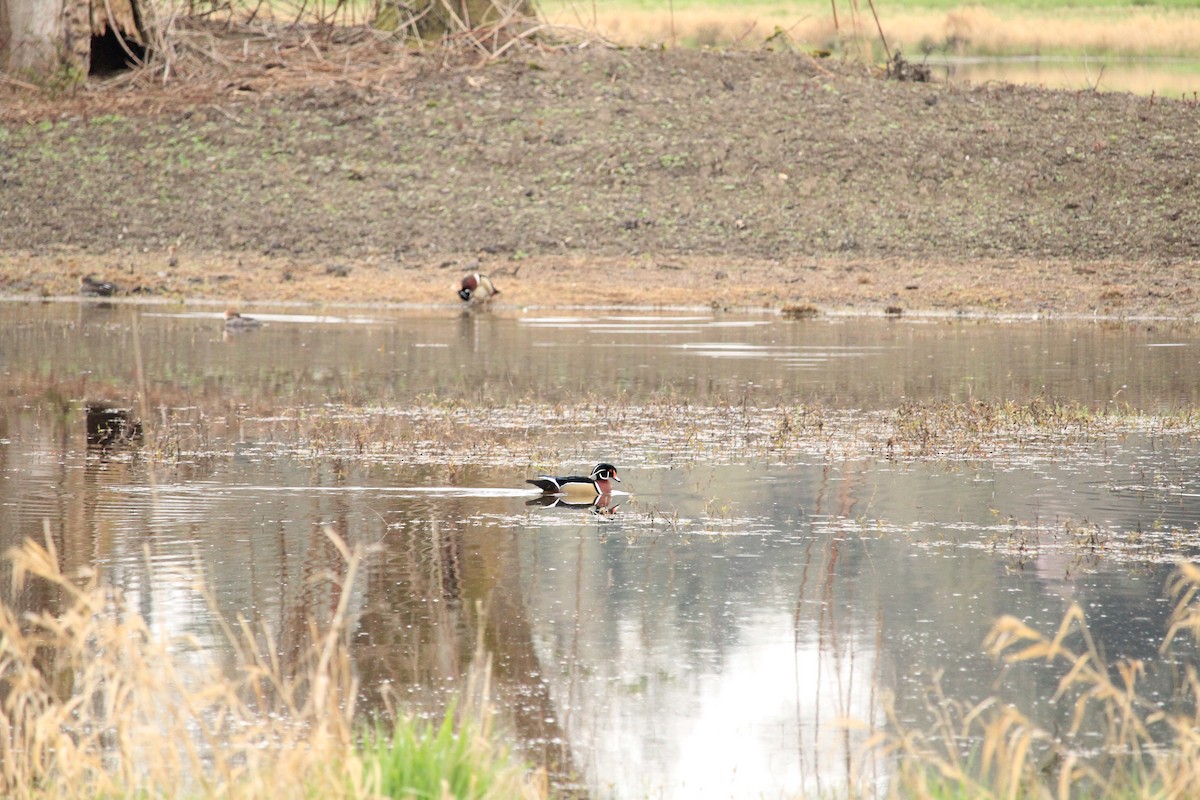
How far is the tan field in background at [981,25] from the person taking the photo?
4631 centimetres

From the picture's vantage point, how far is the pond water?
6477mm

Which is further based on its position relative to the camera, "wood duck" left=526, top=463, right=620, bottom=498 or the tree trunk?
the tree trunk

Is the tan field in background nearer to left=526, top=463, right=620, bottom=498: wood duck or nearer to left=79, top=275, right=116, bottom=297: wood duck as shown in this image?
left=79, top=275, right=116, bottom=297: wood duck

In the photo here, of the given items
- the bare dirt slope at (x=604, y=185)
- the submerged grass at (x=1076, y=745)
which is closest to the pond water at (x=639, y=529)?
the submerged grass at (x=1076, y=745)

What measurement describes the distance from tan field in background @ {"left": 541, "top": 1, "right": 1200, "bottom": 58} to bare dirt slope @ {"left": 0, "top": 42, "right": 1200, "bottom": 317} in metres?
11.6

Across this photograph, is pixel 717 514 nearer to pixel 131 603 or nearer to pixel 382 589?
pixel 382 589

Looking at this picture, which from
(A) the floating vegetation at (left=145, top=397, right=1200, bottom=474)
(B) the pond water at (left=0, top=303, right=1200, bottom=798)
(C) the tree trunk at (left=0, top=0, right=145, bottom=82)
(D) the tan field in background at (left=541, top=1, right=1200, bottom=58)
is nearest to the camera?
(B) the pond water at (left=0, top=303, right=1200, bottom=798)

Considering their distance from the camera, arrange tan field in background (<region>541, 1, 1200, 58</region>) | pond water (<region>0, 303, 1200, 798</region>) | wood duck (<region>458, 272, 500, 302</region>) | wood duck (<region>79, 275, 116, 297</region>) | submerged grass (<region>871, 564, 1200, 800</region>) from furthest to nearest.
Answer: tan field in background (<region>541, 1, 1200, 58</region>) < wood duck (<region>79, 275, 116, 297</region>) < wood duck (<region>458, 272, 500, 302</region>) < pond water (<region>0, 303, 1200, 798</region>) < submerged grass (<region>871, 564, 1200, 800</region>)

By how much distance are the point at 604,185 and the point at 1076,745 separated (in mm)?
24307

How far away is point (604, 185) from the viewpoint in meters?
29.8

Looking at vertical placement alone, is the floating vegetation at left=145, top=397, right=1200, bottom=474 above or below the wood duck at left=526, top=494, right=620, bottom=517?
above

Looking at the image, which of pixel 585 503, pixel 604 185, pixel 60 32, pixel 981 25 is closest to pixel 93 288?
pixel 604 185

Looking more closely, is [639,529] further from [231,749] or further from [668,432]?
[231,749]

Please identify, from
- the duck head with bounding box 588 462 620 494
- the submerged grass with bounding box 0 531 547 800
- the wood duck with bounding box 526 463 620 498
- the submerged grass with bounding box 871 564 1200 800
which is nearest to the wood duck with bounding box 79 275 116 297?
the wood duck with bounding box 526 463 620 498
